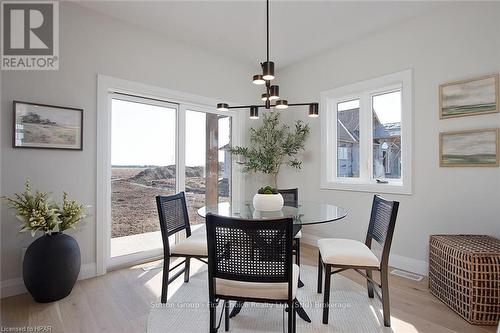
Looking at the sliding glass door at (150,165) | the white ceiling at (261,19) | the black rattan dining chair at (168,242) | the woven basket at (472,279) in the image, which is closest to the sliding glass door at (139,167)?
the sliding glass door at (150,165)

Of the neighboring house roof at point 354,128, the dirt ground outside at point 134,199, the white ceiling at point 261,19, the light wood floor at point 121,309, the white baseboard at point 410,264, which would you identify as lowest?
the light wood floor at point 121,309

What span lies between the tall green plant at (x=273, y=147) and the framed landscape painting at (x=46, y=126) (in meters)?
1.96

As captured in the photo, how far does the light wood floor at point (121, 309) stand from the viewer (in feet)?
6.07

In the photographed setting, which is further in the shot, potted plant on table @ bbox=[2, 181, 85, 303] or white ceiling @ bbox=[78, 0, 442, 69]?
white ceiling @ bbox=[78, 0, 442, 69]

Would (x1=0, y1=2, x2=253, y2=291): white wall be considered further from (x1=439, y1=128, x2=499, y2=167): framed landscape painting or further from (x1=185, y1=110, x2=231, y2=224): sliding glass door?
(x1=439, y1=128, x2=499, y2=167): framed landscape painting

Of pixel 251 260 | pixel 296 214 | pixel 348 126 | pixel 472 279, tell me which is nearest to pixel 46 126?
pixel 251 260

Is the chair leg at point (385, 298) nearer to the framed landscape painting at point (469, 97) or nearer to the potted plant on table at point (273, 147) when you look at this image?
the framed landscape painting at point (469, 97)

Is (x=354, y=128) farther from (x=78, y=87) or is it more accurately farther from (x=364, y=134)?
(x=78, y=87)

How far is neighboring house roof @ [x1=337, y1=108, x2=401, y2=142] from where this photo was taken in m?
3.16

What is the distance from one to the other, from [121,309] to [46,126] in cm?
183

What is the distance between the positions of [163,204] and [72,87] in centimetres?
159

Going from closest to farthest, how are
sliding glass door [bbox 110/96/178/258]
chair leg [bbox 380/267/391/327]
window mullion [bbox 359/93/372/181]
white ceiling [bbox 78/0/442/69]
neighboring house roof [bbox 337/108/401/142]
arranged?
chair leg [bbox 380/267/391/327]
white ceiling [bbox 78/0/442/69]
sliding glass door [bbox 110/96/178/258]
neighboring house roof [bbox 337/108/401/142]
window mullion [bbox 359/93/372/181]

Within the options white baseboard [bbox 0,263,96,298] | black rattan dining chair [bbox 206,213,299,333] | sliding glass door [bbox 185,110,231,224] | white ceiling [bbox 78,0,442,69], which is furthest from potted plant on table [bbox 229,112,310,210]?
white baseboard [bbox 0,263,96,298]

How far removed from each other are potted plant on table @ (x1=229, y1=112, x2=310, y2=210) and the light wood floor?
190cm
